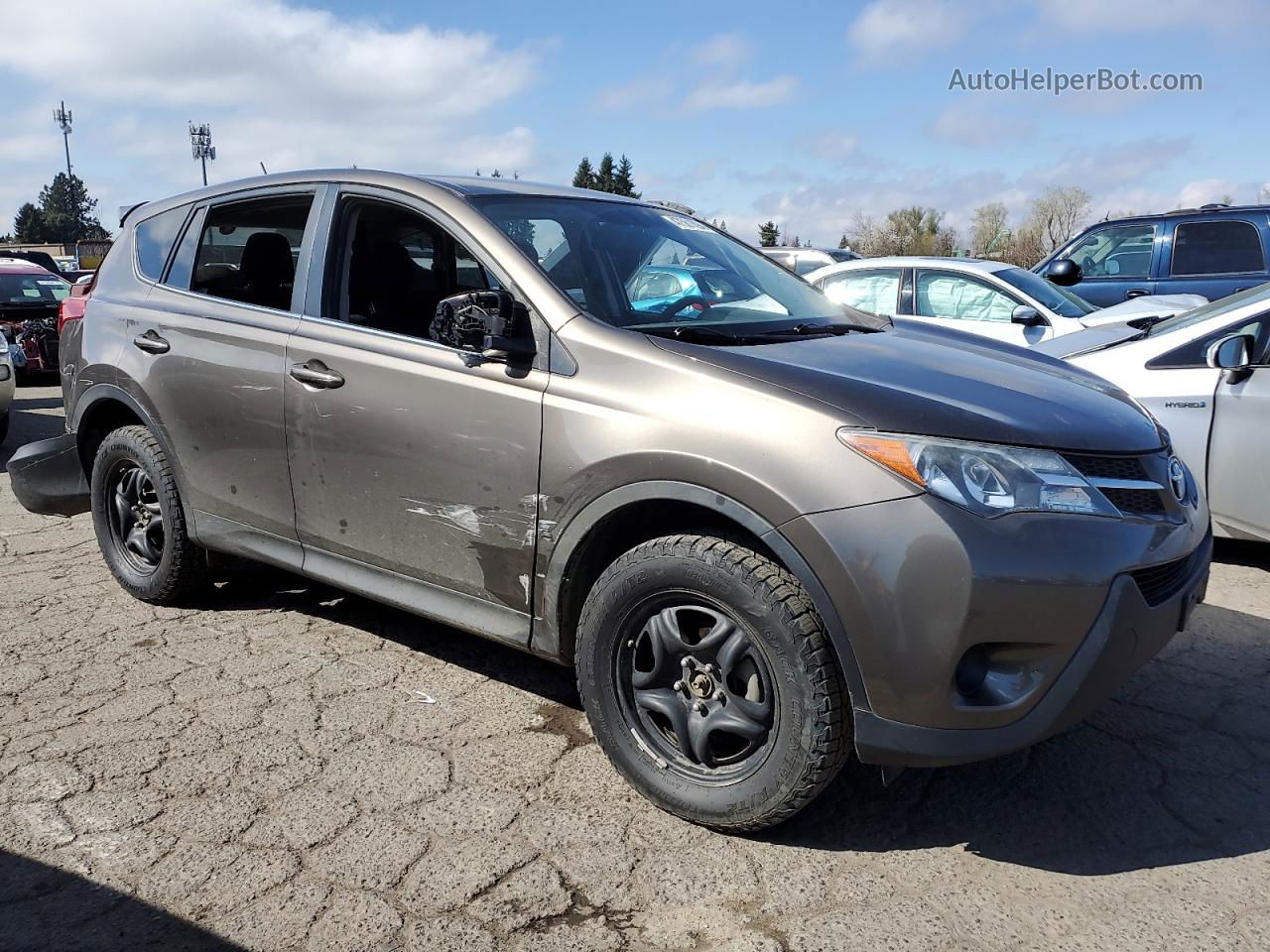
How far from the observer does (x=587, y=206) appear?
3.81 m

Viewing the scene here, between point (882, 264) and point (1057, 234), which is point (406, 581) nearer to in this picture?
point (882, 264)

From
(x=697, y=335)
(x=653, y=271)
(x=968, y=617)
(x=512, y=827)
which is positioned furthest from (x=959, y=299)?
(x=512, y=827)

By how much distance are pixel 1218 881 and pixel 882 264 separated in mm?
6740

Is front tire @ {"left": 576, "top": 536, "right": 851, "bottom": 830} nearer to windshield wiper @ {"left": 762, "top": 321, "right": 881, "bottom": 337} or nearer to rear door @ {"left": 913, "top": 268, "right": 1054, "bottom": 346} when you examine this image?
windshield wiper @ {"left": 762, "top": 321, "right": 881, "bottom": 337}

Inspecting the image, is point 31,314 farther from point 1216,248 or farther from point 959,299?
point 1216,248

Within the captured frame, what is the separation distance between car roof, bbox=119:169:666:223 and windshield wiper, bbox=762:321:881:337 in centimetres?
96

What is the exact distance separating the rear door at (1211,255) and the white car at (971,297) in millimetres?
983

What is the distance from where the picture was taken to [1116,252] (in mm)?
10406

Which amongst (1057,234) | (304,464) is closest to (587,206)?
(304,464)

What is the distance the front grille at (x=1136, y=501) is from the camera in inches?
104

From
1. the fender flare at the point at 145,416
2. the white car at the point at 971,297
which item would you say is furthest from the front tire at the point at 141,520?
the white car at the point at 971,297

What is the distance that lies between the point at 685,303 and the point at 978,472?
123 cm

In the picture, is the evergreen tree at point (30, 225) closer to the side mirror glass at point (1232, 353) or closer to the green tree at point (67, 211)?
the green tree at point (67, 211)

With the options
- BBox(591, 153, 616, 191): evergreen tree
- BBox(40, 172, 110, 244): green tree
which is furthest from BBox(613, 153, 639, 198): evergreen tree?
BBox(40, 172, 110, 244): green tree
